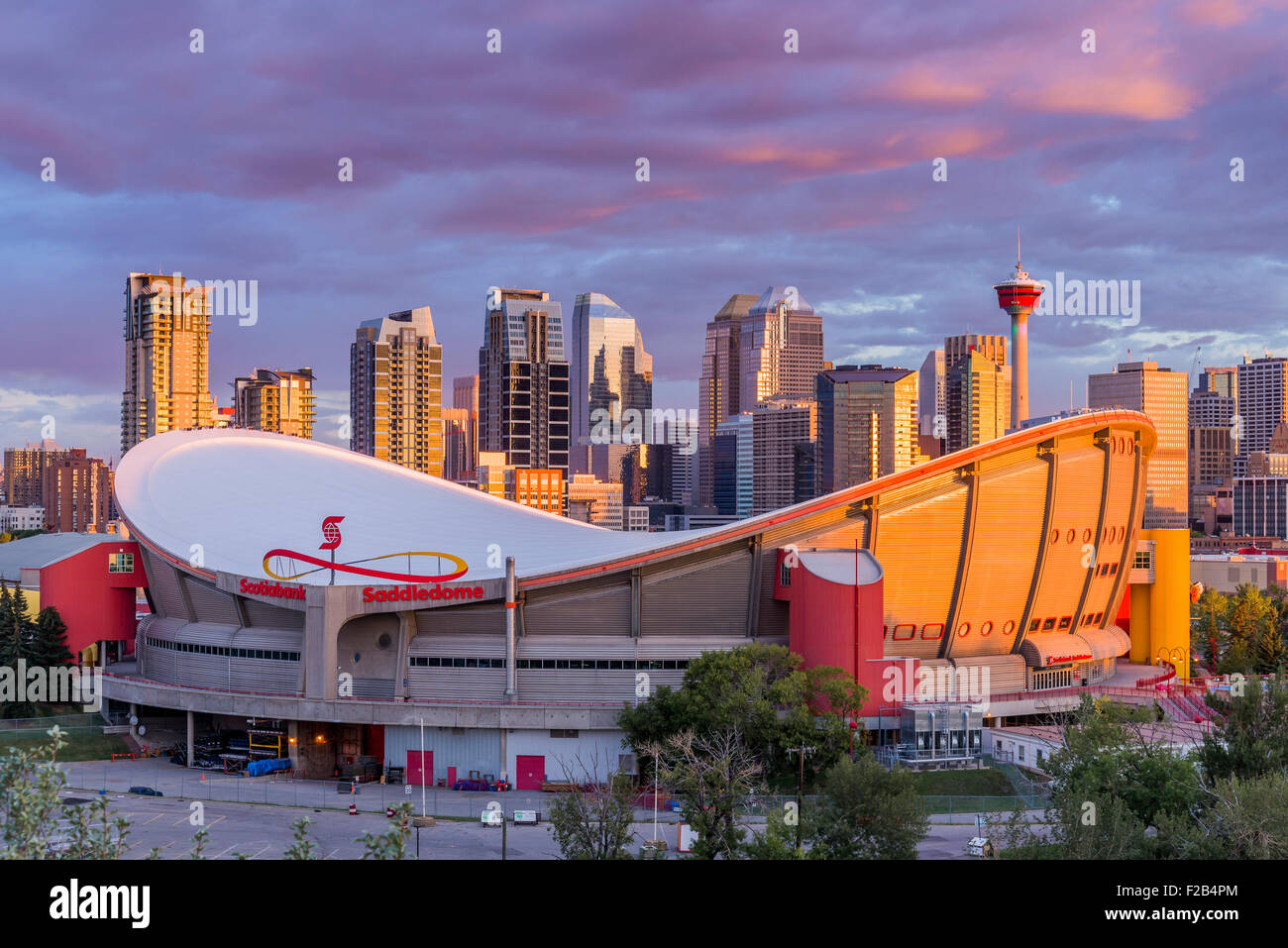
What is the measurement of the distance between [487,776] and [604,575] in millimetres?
11028

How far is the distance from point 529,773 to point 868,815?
28.0 m

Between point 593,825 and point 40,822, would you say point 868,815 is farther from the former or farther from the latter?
point 40,822

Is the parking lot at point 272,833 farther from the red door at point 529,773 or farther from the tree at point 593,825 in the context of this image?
the red door at point 529,773

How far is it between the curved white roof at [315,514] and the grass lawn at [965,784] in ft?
52.3

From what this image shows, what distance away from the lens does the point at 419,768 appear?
6241cm

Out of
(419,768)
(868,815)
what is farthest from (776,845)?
(419,768)

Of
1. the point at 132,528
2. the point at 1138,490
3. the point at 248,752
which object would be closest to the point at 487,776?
the point at 248,752

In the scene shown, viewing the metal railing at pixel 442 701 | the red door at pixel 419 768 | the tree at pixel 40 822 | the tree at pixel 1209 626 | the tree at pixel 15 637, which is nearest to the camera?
the tree at pixel 40 822

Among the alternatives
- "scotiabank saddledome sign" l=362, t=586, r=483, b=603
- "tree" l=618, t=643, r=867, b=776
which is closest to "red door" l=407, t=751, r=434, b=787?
"scotiabank saddledome sign" l=362, t=586, r=483, b=603

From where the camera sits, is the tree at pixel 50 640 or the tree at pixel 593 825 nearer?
the tree at pixel 593 825

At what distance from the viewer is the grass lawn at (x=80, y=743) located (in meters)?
64.8

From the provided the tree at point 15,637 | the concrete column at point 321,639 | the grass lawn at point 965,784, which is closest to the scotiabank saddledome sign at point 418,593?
the concrete column at point 321,639

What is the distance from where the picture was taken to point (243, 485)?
270 feet
